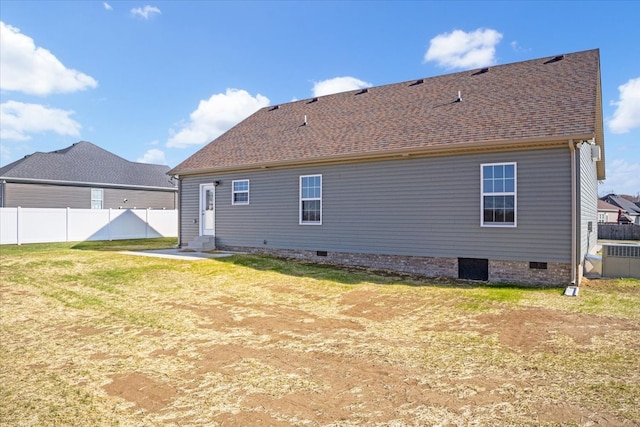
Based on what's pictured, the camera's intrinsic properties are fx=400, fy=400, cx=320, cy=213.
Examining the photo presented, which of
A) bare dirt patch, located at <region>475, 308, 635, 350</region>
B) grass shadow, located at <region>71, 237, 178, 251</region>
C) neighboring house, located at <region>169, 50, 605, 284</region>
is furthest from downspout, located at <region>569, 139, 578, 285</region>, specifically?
grass shadow, located at <region>71, 237, 178, 251</region>

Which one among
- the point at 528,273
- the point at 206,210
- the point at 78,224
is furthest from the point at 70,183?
the point at 528,273

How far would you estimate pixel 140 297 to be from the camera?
8.75 m

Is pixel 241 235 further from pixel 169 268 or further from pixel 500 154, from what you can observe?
pixel 500 154

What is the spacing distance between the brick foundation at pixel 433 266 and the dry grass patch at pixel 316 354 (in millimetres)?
729

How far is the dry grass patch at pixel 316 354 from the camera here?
143 inches

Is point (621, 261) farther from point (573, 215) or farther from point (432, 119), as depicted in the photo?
point (432, 119)

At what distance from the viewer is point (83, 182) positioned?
2584 centimetres

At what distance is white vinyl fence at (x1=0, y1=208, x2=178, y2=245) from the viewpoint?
62.8 ft

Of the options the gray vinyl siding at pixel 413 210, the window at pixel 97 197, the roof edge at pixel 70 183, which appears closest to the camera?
the gray vinyl siding at pixel 413 210

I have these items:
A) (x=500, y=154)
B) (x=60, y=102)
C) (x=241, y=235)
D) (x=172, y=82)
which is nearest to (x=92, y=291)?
(x=241, y=235)

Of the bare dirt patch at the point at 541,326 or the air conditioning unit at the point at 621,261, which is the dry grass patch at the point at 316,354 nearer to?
the bare dirt patch at the point at 541,326

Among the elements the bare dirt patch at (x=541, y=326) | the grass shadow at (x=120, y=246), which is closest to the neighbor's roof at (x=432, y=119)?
the grass shadow at (x=120, y=246)

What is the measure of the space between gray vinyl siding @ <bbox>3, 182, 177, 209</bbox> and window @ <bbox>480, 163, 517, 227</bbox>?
25.1 meters

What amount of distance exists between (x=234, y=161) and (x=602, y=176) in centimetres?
1711
